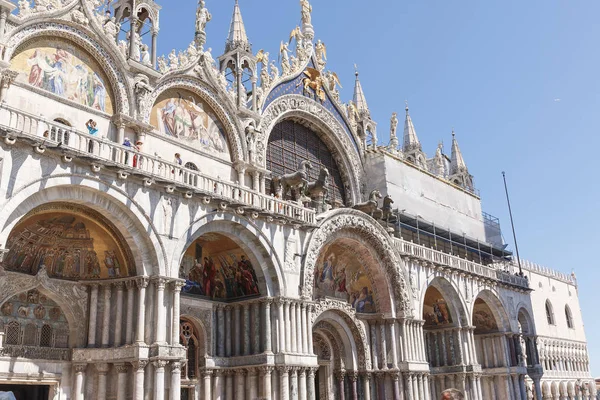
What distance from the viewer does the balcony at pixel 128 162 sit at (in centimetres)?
1446

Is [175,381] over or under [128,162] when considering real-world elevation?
under

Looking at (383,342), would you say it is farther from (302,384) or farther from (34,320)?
(34,320)

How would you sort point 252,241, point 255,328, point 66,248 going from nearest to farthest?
point 66,248, point 252,241, point 255,328

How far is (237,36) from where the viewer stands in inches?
1008

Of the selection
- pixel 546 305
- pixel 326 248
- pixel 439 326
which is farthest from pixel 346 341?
pixel 546 305

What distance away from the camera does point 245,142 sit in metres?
24.0

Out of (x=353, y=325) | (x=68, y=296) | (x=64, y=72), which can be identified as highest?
(x=64, y=72)

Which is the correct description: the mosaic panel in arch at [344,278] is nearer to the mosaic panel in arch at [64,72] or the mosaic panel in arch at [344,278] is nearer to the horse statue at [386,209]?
the horse statue at [386,209]

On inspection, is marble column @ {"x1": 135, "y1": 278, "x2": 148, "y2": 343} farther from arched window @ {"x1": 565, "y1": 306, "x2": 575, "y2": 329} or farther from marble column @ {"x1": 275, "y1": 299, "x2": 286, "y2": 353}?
arched window @ {"x1": 565, "y1": 306, "x2": 575, "y2": 329}

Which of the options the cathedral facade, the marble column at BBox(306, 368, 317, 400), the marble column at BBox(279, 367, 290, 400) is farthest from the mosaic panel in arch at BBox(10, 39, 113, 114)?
the marble column at BBox(306, 368, 317, 400)

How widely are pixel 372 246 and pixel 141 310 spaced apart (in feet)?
37.4

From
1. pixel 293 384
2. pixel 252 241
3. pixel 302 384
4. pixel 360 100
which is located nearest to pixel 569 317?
pixel 360 100

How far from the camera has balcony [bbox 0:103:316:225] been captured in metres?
14.5

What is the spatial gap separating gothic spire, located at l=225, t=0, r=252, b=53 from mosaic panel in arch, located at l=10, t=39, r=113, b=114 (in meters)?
6.95
